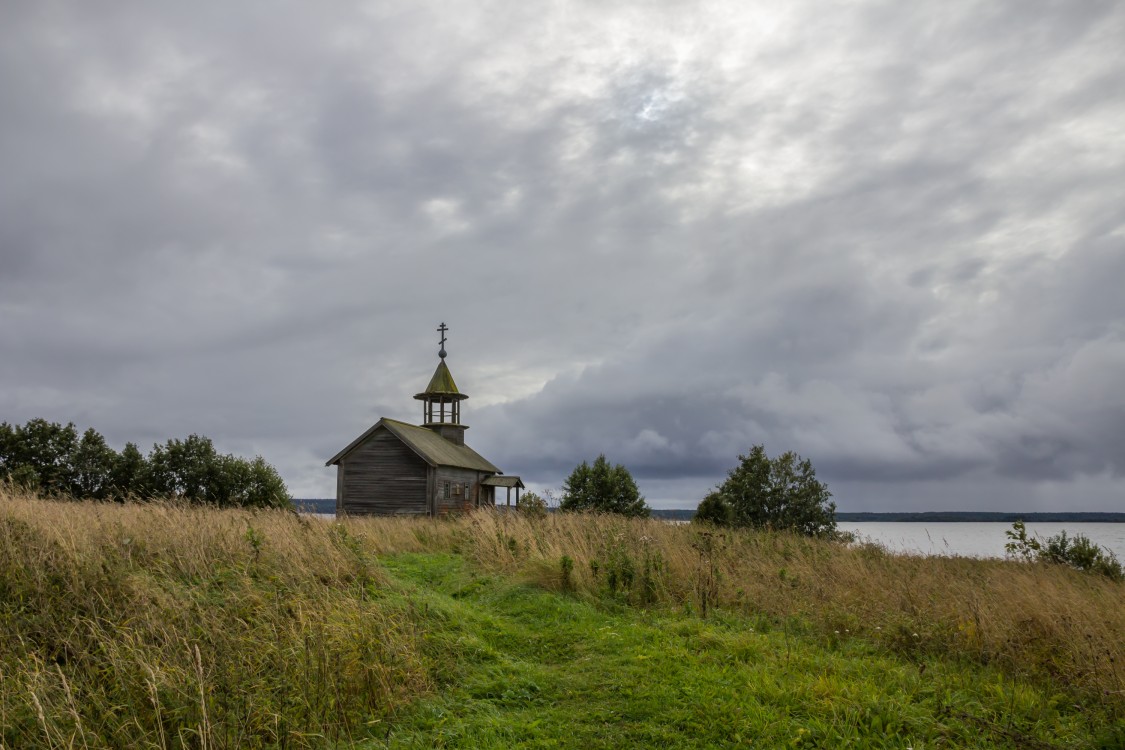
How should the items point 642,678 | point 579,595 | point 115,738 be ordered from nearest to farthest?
point 115,738 < point 642,678 < point 579,595

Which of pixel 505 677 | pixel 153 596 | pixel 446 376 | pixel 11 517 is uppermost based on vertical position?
pixel 446 376

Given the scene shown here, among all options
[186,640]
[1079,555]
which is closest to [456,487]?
[1079,555]

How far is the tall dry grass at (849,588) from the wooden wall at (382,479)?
15.7 metres

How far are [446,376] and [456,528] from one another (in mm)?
22633

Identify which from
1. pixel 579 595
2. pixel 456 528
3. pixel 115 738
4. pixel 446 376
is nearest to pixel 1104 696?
pixel 579 595

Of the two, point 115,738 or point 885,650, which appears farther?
point 885,650

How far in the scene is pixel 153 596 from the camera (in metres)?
7.33

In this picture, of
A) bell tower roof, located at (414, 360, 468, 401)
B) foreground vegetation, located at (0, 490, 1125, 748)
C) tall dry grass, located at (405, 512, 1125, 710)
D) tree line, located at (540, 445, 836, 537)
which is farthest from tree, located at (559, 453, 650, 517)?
foreground vegetation, located at (0, 490, 1125, 748)

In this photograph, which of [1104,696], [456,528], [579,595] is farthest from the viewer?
[456,528]

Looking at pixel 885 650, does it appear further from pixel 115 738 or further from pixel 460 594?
pixel 115 738

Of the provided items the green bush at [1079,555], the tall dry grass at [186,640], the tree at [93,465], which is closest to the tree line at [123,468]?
the tree at [93,465]

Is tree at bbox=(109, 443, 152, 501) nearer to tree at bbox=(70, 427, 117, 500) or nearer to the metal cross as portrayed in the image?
tree at bbox=(70, 427, 117, 500)

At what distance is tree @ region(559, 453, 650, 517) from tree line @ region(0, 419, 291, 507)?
46.5 ft

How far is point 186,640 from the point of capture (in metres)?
6.00
